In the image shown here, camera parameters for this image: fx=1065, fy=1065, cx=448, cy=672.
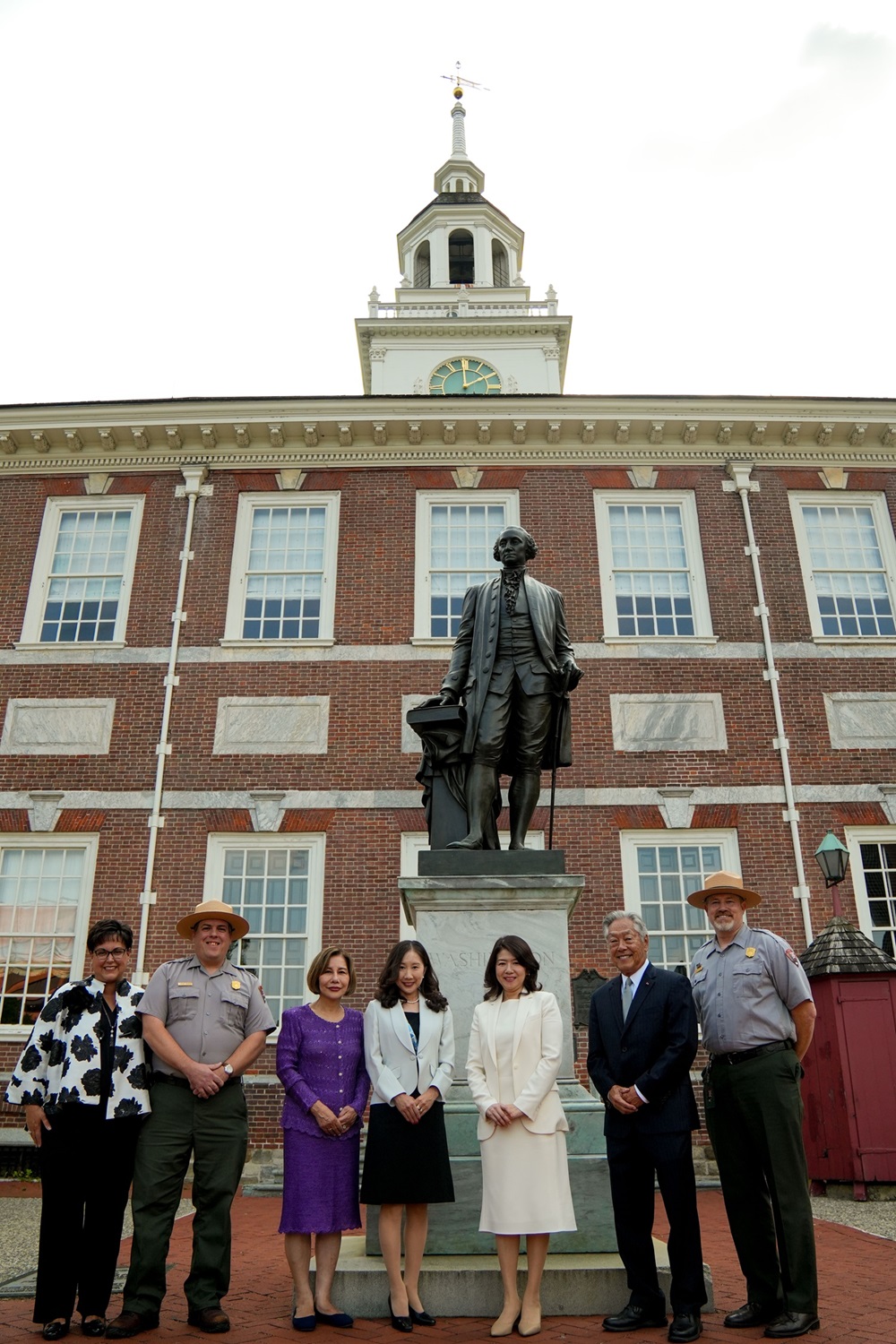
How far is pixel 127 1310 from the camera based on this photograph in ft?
14.2

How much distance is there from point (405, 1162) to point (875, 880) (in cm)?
918

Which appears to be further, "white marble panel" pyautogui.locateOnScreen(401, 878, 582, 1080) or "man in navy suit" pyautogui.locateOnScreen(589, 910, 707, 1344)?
"white marble panel" pyautogui.locateOnScreen(401, 878, 582, 1080)

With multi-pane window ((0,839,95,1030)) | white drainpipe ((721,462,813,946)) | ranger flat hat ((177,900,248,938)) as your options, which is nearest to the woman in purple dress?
ranger flat hat ((177,900,248,938))

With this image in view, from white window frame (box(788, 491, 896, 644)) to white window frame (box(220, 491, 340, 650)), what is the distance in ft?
19.7

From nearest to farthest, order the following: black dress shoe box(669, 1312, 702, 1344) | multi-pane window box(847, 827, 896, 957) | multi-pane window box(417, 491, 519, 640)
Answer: black dress shoe box(669, 1312, 702, 1344) → multi-pane window box(847, 827, 896, 957) → multi-pane window box(417, 491, 519, 640)

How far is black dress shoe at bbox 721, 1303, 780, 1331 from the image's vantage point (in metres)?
4.37

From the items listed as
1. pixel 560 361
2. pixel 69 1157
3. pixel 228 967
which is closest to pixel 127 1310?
pixel 69 1157

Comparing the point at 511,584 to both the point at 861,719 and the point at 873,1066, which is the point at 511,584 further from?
the point at 861,719

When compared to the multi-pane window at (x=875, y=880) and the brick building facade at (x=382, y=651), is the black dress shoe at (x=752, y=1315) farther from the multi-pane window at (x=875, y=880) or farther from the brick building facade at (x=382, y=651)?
the multi-pane window at (x=875, y=880)

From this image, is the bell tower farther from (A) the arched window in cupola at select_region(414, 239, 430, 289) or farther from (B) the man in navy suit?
(B) the man in navy suit

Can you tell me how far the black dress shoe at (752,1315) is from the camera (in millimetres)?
4371

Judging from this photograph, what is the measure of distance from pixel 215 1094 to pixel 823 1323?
109 inches

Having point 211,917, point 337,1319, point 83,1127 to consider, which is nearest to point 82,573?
point 211,917

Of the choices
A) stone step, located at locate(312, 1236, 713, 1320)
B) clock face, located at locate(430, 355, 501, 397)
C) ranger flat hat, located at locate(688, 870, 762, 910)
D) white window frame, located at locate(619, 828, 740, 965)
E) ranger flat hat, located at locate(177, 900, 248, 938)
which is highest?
clock face, located at locate(430, 355, 501, 397)
